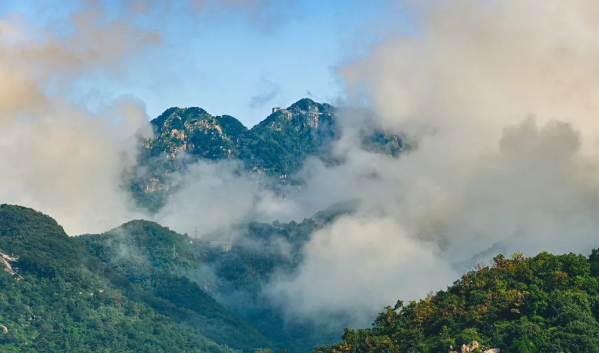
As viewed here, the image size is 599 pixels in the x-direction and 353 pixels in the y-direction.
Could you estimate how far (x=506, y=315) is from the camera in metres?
150

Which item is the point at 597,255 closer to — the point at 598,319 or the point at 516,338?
the point at 598,319

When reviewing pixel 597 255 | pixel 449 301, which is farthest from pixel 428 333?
pixel 597 255

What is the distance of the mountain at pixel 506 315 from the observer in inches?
5466

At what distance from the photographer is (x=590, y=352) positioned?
13400cm

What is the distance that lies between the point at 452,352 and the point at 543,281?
23706 mm

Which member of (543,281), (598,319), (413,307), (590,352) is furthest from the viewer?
(413,307)

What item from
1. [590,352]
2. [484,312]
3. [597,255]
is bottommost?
[590,352]

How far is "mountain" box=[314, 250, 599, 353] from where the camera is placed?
138838mm

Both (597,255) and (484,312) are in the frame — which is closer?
(484,312)

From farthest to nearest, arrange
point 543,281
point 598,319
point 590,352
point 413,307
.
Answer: point 413,307
point 543,281
point 598,319
point 590,352

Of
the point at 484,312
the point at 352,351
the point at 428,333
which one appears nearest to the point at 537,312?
the point at 484,312

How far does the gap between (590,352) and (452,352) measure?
663 inches

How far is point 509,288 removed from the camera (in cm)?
15988

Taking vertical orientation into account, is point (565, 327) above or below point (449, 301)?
below
